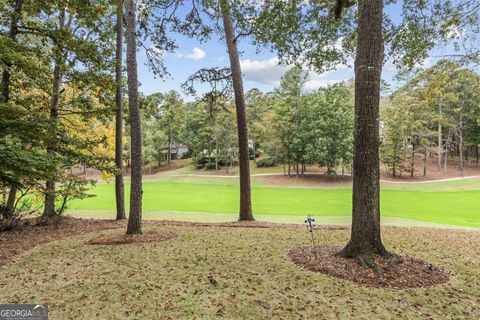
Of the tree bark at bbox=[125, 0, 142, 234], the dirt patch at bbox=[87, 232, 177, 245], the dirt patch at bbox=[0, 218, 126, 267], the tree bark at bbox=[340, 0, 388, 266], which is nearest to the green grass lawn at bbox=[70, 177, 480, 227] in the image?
the dirt patch at bbox=[0, 218, 126, 267]

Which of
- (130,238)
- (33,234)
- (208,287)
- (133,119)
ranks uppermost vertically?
(133,119)

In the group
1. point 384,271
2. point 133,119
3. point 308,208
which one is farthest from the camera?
point 308,208

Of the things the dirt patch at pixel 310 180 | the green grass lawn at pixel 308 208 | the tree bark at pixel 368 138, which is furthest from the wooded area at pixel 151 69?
the dirt patch at pixel 310 180

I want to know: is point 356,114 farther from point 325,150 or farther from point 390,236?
point 325,150

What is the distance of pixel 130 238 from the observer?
6.62m

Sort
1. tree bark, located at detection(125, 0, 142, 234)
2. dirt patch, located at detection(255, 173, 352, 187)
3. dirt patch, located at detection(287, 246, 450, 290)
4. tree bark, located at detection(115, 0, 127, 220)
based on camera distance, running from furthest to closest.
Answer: dirt patch, located at detection(255, 173, 352, 187) < tree bark, located at detection(115, 0, 127, 220) < tree bark, located at detection(125, 0, 142, 234) < dirt patch, located at detection(287, 246, 450, 290)

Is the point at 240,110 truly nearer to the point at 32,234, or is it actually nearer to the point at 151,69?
the point at 151,69

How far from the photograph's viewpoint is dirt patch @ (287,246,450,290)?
4.09 m

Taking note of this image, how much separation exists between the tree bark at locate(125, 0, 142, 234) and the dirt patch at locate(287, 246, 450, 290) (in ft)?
12.6

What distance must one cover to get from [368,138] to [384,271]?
1.98m

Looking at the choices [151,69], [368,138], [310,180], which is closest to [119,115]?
[151,69]

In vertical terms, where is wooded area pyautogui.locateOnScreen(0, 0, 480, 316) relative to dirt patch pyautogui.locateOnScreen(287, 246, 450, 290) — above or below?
above

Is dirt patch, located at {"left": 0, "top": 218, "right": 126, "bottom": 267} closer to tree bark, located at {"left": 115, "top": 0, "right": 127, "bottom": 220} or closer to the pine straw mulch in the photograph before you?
the pine straw mulch

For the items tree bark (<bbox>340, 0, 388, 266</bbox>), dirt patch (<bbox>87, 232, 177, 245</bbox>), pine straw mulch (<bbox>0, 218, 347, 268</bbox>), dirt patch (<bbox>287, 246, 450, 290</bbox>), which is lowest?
pine straw mulch (<bbox>0, 218, 347, 268</bbox>)
